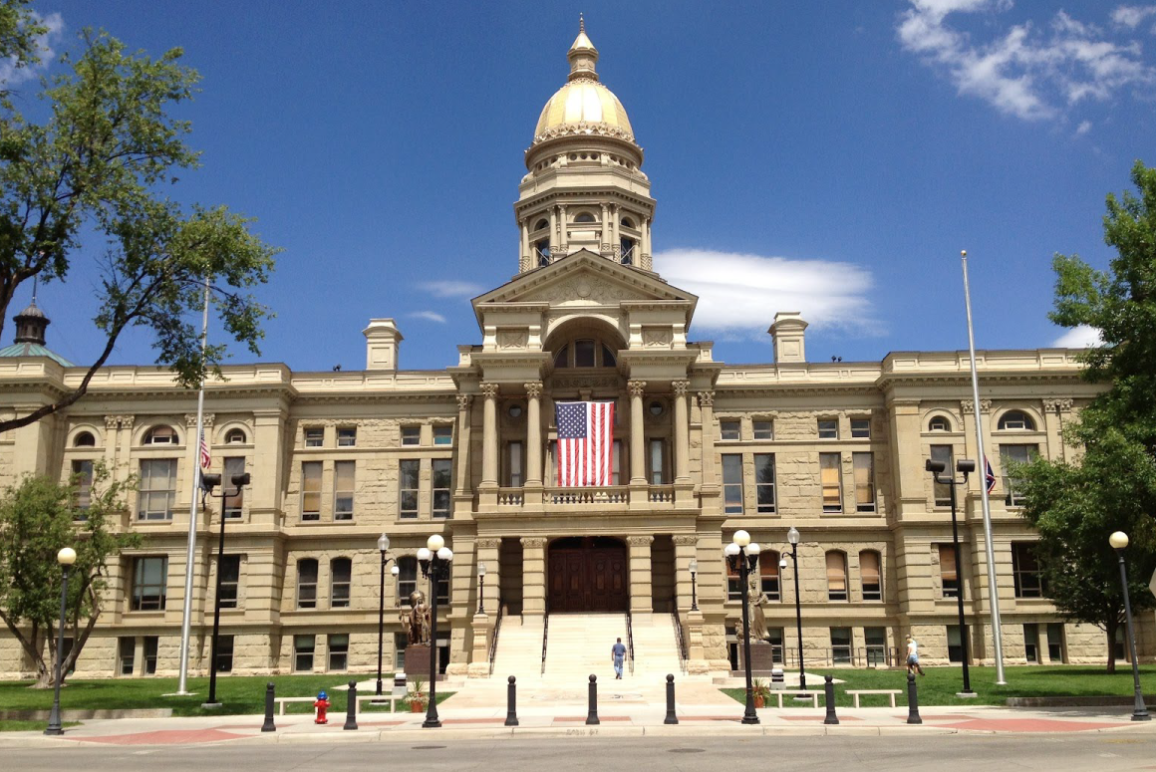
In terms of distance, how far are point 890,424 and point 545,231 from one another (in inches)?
852

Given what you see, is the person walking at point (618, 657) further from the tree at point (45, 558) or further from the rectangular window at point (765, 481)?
the tree at point (45, 558)

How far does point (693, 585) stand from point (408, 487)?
16.5 meters

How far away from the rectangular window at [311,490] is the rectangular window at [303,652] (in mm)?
5772

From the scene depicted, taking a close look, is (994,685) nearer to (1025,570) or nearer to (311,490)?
(1025,570)

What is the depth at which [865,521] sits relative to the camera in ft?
176

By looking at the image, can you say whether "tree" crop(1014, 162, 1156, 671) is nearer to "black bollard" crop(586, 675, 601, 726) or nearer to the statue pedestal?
"black bollard" crop(586, 675, 601, 726)

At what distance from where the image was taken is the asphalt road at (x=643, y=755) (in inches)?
719

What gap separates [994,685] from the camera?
36219 mm

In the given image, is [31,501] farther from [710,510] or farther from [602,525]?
[710,510]

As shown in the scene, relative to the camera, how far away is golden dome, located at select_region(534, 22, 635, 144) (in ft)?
213

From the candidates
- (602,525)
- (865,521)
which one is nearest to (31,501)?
(602,525)

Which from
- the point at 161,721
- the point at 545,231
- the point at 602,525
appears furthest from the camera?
the point at 545,231

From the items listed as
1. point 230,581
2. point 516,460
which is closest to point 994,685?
point 516,460

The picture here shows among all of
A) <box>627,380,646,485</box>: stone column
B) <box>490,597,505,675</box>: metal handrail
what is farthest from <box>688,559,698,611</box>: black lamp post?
<box>490,597,505,675</box>: metal handrail
